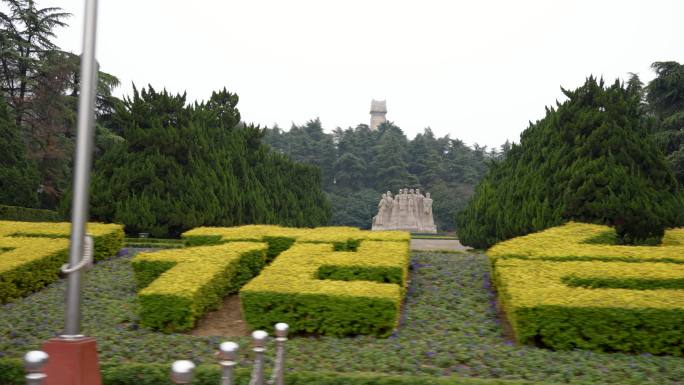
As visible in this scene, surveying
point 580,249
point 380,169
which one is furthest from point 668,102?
point 380,169

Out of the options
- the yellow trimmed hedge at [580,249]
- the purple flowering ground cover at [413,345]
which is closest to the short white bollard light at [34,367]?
the purple flowering ground cover at [413,345]

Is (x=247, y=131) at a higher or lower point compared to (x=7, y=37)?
lower

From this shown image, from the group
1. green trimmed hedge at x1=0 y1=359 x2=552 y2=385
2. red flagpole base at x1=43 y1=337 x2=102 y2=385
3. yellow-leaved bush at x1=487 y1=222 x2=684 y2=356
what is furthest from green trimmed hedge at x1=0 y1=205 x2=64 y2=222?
red flagpole base at x1=43 y1=337 x2=102 y2=385

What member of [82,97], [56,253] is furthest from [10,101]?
[82,97]

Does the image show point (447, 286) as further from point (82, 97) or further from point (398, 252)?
point (82, 97)

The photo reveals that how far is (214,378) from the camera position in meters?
6.48

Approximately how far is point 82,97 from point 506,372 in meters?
5.60

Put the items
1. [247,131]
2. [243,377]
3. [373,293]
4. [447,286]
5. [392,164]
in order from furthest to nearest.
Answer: [392,164]
[247,131]
[447,286]
[373,293]
[243,377]

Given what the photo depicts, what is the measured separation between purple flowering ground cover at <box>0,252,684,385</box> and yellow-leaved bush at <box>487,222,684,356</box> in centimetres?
32

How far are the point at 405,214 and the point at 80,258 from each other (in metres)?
45.5

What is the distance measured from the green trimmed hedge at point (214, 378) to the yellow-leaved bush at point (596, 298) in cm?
199

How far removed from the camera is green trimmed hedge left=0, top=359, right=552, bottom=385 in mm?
6324

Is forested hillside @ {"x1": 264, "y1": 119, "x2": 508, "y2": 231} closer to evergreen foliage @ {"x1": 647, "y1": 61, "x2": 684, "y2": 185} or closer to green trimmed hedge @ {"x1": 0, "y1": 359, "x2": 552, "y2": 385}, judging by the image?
evergreen foliage @ {"x1": 647, "y1": 61, "x2": 684, "y2": 185}

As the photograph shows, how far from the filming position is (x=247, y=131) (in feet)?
108
